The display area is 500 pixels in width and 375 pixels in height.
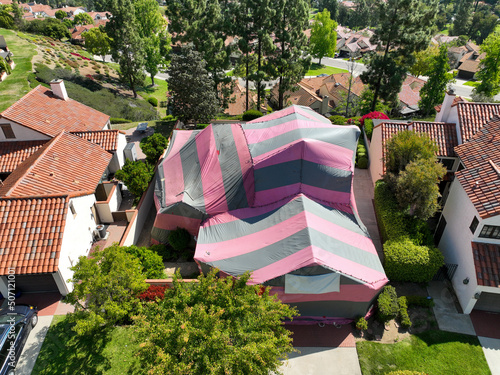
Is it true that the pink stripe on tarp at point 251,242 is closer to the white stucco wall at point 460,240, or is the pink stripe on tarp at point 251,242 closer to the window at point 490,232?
the white stucco wall at point 460,240

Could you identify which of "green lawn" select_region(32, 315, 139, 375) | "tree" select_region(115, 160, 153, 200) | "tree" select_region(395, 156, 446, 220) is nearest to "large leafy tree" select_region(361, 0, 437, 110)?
"tree" select_region(395, 156, 446, 220)

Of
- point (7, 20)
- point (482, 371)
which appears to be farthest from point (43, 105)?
point (7, 20)

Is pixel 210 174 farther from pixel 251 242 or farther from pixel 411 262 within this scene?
pixel 411 262

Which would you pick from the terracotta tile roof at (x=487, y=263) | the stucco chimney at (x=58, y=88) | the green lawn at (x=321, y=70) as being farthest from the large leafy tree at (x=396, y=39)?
the green lawn at (x=321, y=70)

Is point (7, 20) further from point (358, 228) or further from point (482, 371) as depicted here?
point (482, 371)

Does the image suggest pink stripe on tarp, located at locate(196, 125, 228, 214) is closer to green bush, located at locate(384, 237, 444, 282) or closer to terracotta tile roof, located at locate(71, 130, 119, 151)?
terracotta tile roof, located at locate(71, 130, 119, 151)

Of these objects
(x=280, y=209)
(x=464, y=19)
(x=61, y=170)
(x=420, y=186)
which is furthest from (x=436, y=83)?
(x=464, y=19)
